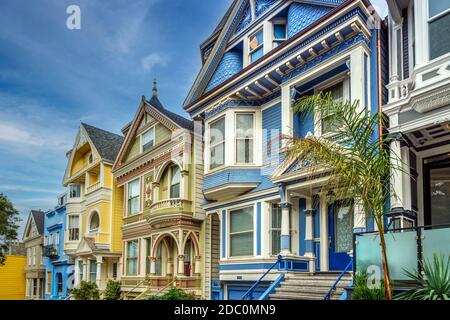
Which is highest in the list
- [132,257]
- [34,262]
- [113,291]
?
[34,262]

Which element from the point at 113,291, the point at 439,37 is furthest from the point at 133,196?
the point at 439,37

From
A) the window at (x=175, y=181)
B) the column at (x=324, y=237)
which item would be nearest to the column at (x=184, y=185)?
the window at (x=175, y=181)

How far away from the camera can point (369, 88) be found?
704 cm

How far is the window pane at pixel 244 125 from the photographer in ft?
30.5

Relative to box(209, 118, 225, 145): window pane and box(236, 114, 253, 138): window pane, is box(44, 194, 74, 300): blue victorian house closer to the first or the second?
box(209, 118, 225, 145): window pane

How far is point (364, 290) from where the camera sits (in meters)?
5.60

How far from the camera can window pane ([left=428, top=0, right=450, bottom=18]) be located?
6.07 meters

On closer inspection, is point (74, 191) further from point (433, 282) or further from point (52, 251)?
point (433, 282)

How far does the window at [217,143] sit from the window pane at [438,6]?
4.50 meters

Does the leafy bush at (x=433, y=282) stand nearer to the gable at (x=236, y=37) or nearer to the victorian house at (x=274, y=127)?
the victorian house at (x=274, y=127)

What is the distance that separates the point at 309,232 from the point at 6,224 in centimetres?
471

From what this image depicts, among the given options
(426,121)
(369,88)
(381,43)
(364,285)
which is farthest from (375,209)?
(381,43)

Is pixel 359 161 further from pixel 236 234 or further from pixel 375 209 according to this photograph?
pixel 236 234

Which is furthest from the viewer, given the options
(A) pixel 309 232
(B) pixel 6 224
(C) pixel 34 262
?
(C) pixel 34 262
